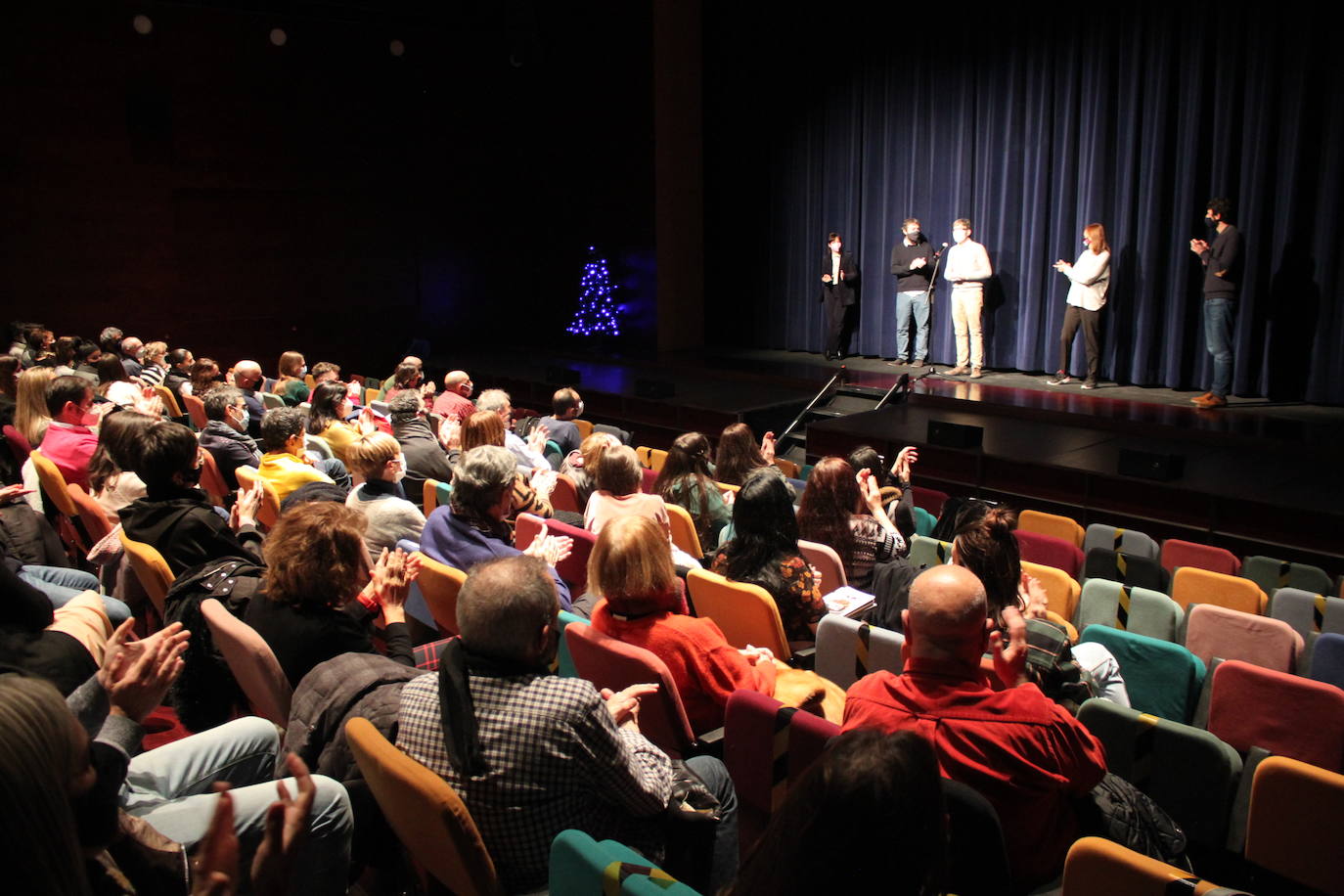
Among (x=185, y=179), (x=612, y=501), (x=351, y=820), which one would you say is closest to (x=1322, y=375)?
(x=612, y=501)

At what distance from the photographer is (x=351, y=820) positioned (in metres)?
1.94

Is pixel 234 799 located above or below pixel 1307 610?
above

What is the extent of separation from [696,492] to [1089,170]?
646 centimetres

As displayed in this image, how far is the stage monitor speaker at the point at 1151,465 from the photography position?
18.6 ft

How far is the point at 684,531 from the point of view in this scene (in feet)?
13.3

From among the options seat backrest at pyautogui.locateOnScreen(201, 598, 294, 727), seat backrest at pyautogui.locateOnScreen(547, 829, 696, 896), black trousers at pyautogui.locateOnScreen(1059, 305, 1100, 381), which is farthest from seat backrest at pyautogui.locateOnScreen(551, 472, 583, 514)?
black trousers at pyautogui.locateOnScreen(1059, 305, 1100, 381)

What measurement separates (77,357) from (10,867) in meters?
8.16

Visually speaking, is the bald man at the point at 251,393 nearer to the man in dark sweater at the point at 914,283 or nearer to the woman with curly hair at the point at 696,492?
the woman with curly hair at the point at 696,492

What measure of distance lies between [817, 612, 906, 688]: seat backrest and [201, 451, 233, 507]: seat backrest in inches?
120

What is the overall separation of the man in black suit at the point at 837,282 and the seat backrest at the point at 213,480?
23.0ft

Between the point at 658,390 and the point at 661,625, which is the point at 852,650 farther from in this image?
the point at 658,390

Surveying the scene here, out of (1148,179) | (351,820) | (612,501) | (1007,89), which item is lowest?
(351,820)

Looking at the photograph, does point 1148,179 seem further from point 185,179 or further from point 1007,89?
point 185,179

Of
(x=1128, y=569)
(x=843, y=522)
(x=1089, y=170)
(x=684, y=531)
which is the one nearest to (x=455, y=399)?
(x=684, y=531)
